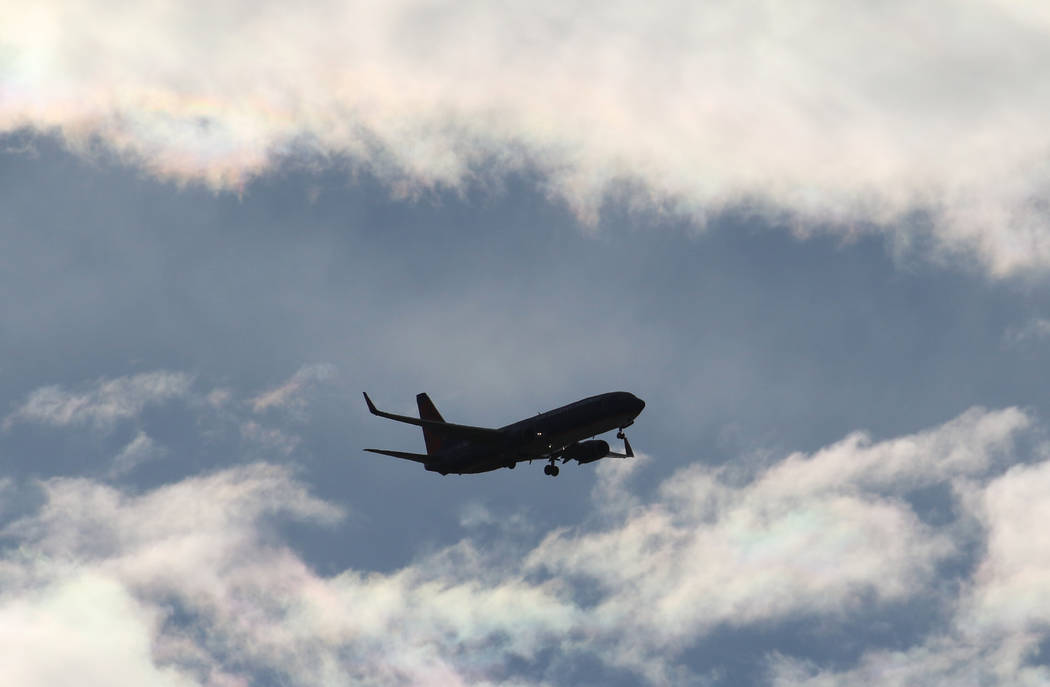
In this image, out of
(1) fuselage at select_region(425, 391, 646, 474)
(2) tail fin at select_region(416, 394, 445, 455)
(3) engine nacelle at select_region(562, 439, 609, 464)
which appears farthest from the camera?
(2) tail fin at select_region(416, 394, 445, 455)

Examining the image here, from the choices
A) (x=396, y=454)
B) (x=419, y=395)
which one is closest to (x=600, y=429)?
(x=396, y=454)

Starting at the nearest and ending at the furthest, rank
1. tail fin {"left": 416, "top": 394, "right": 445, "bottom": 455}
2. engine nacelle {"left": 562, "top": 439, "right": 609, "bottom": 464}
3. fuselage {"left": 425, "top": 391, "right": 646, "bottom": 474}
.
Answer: fuselage {"left": 425, "top": 391, "right": 646, "bottom": 474}
engine nacelle {"left": 562, "top": 439, "right": 609, "bottom": 464}
tail fin {"left": 416, "top": 394, "right": 445, "bottom": 455}

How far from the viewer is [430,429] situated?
125 meters

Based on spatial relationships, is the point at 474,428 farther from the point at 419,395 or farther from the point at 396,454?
the point at 419,395

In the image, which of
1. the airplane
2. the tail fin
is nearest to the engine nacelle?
the airplane

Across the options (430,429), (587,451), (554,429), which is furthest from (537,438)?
(430,429)

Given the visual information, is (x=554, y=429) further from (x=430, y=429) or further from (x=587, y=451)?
(x=430, y=429)

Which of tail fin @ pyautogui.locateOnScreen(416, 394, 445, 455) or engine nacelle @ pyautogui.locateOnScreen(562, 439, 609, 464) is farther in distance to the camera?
tail fin @ pyautogui.locateOnScreen(416, 394, 445, 455)

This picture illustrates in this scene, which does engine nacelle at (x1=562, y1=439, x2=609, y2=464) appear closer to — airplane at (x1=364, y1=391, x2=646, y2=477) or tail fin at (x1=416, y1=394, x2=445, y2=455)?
airplane at (x1=364, y1=391, x2=646, y2=477)

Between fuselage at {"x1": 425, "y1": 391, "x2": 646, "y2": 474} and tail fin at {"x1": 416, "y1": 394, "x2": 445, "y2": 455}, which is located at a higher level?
tail fin at {"x1": 416, "y1": 394, "x2": 445, "y2": 455}

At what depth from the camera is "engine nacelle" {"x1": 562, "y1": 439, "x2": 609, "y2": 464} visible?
119 m

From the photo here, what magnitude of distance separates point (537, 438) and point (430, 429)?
16.9 metres

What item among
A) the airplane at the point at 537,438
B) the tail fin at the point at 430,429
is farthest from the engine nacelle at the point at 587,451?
the tail fin at the point at 430,429

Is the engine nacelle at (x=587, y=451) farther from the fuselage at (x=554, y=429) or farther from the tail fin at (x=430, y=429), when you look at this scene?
the tail fin at (x=430, y=429)
